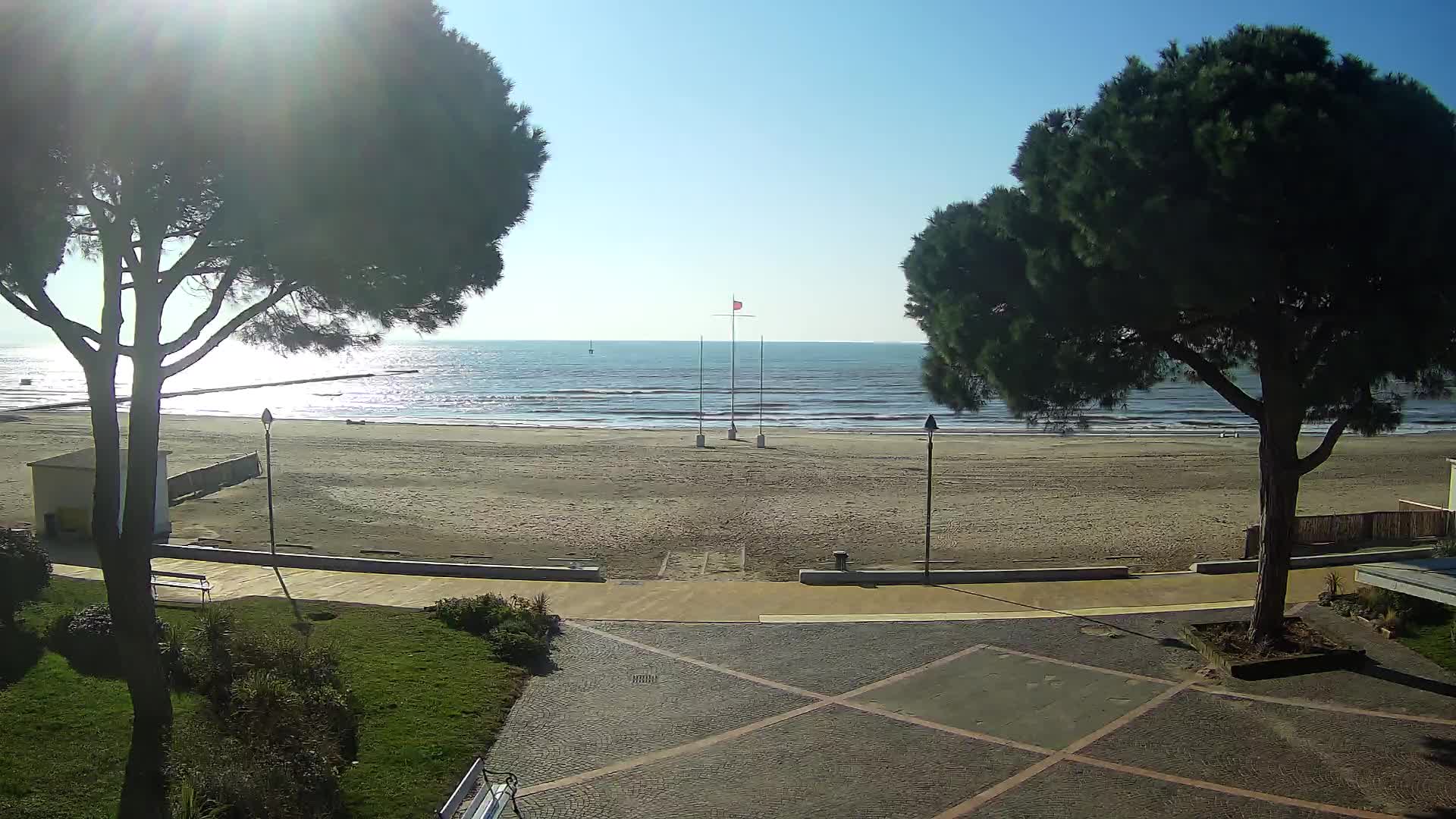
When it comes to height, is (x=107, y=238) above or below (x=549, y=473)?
above

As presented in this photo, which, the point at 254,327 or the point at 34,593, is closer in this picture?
the point at 254,327

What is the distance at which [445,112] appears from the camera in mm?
8703

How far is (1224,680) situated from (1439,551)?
7436 mm

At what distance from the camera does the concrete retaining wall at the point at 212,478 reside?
2608 cm

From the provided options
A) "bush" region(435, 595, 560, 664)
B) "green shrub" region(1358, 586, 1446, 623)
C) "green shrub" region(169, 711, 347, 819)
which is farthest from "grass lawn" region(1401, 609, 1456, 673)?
"green shrub" region(169, 711, 347, 819)

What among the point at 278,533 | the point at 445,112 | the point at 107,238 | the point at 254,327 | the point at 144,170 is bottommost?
the point at 278,533

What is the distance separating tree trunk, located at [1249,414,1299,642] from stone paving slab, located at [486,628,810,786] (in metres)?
5.79

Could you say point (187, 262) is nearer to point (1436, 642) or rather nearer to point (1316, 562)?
point (1436, 642)

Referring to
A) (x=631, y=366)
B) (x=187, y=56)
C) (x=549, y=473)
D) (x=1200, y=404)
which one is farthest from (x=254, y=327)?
(x=631, y=366)

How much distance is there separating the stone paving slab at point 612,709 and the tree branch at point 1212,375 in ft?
19.3

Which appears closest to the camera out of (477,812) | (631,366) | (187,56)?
(477,812)

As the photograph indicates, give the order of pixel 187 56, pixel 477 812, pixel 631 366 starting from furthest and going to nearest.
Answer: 1. pixel 631 366
2. pixel 187 56
3. pixel 477 812

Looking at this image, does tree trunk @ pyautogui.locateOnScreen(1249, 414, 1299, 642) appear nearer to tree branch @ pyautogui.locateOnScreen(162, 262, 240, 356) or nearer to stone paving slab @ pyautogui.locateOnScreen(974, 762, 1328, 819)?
stone paving slab @ pyautogui.locateOnScreen(974, 762, 1328, 819)

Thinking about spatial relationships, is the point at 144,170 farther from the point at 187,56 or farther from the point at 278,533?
the point at 278,533
